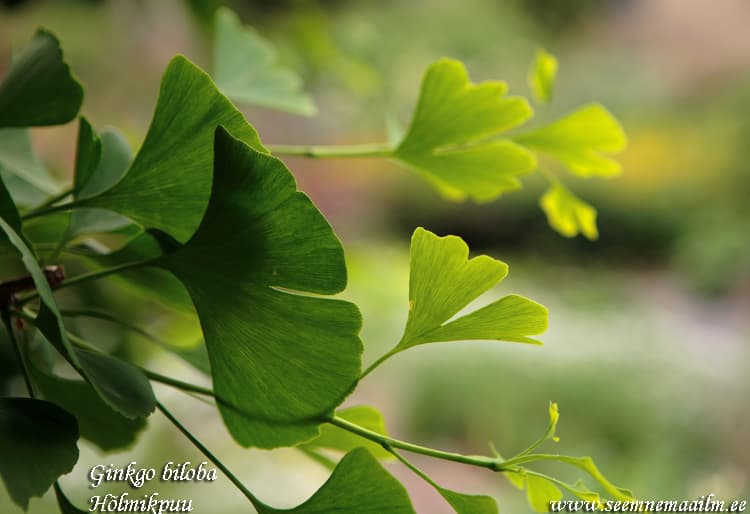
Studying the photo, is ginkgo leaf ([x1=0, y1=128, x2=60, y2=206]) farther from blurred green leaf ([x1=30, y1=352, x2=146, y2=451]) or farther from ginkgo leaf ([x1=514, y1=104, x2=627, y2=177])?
ginkgo leaf ([x1=514, y1=104, x2=627, y2=177])

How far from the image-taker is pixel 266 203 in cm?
14

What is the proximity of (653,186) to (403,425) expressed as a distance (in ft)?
7.14

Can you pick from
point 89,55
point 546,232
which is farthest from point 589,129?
point 546,232

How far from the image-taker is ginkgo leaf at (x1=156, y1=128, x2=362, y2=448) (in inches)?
Result: 5.5

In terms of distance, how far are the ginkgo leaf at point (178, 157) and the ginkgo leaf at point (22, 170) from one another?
0.21ft

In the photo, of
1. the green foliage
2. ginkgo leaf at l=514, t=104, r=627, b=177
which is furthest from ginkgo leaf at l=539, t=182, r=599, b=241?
the green foliage

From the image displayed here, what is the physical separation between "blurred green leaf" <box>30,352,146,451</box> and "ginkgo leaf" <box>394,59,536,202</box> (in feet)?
0.37

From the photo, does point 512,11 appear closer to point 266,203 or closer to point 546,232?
point 546,232

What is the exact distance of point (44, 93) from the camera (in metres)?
0.19

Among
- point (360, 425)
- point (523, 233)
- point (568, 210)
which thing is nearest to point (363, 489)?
point (360, 425)

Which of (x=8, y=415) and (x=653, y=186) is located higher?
(x=653, y=186)

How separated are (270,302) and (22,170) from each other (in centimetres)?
12

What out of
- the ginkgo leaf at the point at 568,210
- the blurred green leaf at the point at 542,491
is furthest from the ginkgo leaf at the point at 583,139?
the blurred green leaf at the point at 542,491

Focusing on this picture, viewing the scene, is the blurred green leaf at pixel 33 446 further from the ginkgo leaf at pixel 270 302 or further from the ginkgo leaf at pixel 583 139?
the ginkgo leaf at pixel 583 139
